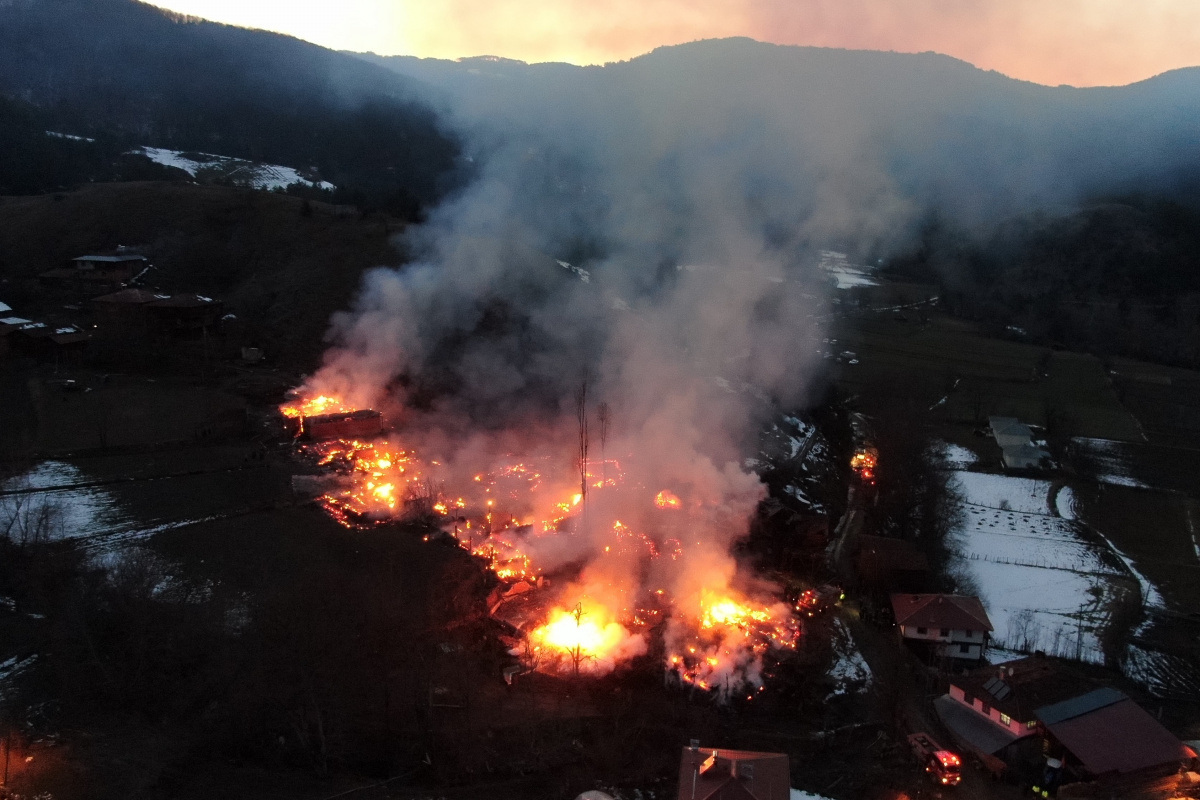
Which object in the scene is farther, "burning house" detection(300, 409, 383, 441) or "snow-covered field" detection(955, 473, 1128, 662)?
"burning house" detection(300, 409, 383, 441)

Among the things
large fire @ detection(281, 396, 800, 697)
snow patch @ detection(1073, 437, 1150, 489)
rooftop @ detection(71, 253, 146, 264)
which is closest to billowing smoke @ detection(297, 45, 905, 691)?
large fire @ detection(281, 396, 800, 697)

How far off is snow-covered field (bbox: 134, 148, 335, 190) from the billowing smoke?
21227 mm

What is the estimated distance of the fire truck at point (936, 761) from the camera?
11.7 metres

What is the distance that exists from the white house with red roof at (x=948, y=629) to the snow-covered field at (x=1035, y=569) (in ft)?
2.83

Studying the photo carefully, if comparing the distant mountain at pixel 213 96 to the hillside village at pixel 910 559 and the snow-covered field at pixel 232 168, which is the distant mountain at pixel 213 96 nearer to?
the snow-covered field at pixel 232 168

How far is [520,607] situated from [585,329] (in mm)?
13860

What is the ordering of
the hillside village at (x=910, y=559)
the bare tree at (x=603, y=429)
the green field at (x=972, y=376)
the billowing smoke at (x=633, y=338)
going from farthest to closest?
the green field at (x=972, y=376) < the bare tree at (x=603, y=429) < the billowing smoke at (x=633, y=338) < the hillside village at (x=910, y=559)

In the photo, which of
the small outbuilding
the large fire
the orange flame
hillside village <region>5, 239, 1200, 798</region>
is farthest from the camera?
the orange flame

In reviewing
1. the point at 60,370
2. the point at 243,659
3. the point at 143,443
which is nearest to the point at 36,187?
the point at 60,370

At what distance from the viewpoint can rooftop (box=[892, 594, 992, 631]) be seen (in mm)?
15766

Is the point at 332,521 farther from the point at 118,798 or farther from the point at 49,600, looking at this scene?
the point at 118,798

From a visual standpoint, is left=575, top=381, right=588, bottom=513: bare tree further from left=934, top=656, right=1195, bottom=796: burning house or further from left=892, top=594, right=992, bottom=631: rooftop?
left=934, top=656, right=1195, bottom=796: burning house

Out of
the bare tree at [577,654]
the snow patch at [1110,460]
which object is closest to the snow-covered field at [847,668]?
the bare tree at [577,654]

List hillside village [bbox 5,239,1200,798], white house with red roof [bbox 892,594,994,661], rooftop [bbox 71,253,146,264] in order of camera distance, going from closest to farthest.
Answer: hillside village [bbox 5,239,1200,798], white house with red roof [bbox 892,594,994,661], rooftop [bbox 71,253,146,264]
